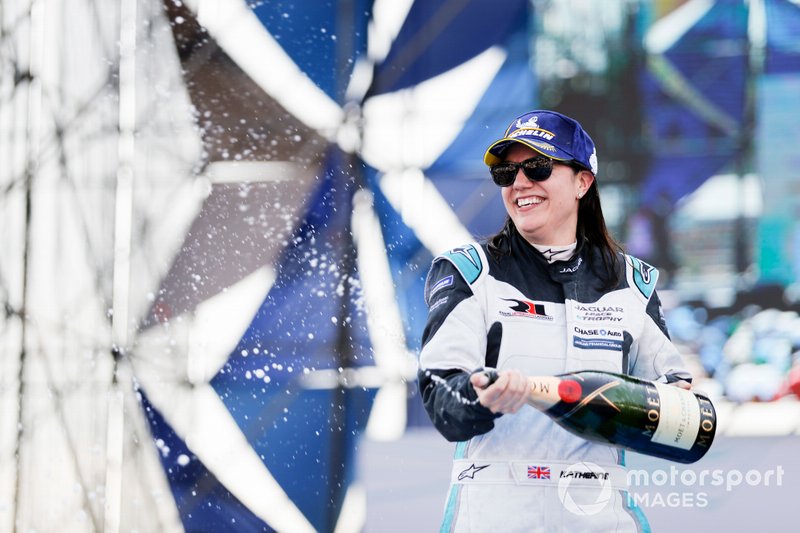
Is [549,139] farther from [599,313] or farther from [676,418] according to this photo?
[676,418]

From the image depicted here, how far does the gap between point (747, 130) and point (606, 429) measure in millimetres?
3083

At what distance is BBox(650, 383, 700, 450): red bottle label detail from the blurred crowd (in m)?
2.55

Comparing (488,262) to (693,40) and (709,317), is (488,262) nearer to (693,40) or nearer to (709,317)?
(709,317)

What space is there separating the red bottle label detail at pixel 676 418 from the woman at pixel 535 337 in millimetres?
70

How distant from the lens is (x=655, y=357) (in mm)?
1884

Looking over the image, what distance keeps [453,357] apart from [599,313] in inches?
12.2

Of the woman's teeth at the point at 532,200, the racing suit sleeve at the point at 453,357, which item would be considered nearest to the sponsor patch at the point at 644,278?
the woman's teeth at the point at 532,200

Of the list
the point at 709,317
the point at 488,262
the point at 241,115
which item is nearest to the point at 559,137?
the point at 488,262

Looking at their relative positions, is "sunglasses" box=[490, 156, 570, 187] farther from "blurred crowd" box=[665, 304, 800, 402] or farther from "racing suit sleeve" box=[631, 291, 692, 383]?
"blurred crowd" box=[665, 304, 800, 402]

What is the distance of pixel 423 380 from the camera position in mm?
1708

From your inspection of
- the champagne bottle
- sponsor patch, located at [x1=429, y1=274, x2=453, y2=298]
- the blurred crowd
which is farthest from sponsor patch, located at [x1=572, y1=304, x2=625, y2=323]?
the blurred crowd

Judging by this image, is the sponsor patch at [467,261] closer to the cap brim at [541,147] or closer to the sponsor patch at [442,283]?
the sponsor patch at [442,283]

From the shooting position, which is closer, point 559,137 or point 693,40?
point 559,137

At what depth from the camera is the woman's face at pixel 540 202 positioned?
6.07 ft
